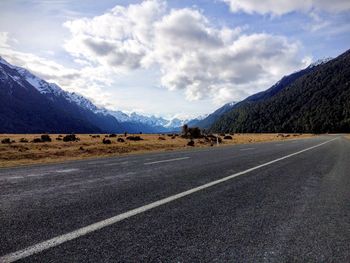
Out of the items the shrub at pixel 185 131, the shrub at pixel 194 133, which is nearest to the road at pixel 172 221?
the shrub at pixel 194 133

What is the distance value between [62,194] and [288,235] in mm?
4356

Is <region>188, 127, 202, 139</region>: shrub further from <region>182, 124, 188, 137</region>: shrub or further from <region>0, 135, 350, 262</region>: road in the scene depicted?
<region>0, 135, 350, 262</region>: road

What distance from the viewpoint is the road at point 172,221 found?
3.64 m

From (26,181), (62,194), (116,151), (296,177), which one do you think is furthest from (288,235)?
(116,151)

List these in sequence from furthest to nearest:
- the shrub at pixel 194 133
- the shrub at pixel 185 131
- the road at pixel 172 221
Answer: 1. the shrub at pixel 185 131
2. the shrub at pixel 194 133
3. the road at pixel 172 221

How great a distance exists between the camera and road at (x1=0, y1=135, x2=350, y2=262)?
364 cm

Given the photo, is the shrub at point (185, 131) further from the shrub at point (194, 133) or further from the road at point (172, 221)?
the road at point (172, 221)

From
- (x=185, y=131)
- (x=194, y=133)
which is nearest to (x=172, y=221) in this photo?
(x=194, y=133)

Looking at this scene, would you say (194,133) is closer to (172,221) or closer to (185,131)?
(185,131)

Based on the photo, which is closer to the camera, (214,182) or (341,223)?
(341,223)

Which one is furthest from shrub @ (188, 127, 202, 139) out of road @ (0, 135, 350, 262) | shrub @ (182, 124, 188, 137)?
road @ (0, 135, 350, 262)

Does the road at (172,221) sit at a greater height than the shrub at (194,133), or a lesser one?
lesser

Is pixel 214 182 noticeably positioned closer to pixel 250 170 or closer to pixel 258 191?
pixel 258 191

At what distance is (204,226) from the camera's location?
15.2ft
